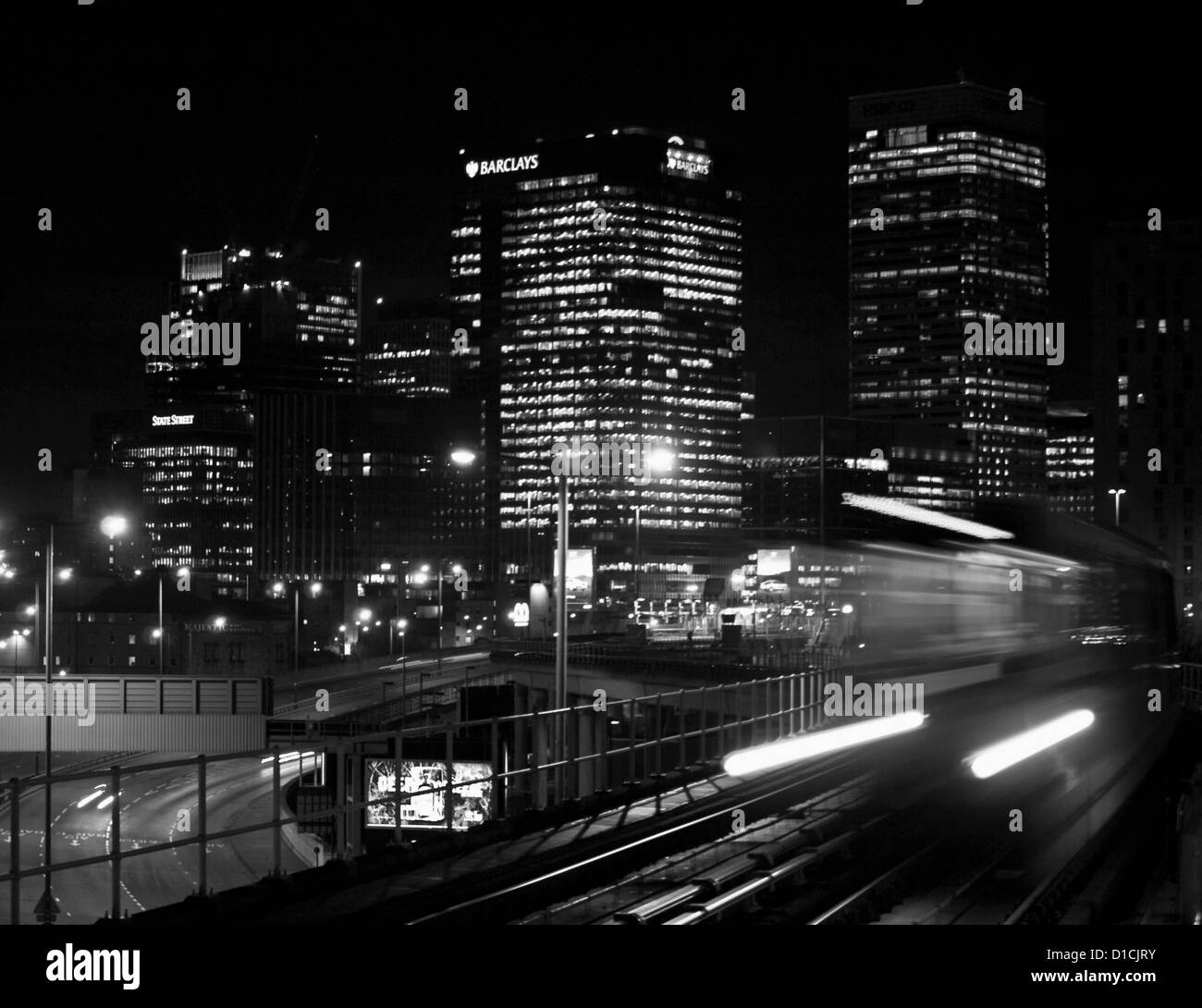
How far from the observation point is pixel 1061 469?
195750 millimetres

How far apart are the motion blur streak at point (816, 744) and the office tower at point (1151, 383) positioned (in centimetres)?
7013

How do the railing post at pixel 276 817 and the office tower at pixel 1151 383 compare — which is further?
the office tower at pixel 1151 383

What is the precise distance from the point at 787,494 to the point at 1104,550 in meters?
55.8

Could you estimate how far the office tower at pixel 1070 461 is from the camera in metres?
183

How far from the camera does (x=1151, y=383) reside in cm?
10100

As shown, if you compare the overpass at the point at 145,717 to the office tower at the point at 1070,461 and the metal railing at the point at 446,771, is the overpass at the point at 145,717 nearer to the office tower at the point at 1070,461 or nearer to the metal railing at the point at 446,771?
the metal railing at the point at 446,771

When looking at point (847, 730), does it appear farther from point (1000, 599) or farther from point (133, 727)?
point (133, 727)

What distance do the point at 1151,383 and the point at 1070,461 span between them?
94.4 metres

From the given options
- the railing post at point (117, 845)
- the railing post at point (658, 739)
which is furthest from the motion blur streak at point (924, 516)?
the railing post at point (117, 845)

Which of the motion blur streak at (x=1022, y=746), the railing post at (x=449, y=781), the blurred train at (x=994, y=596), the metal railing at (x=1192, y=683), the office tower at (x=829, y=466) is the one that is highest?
the office tower at (x=829, y=466)

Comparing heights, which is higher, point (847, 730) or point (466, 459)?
point (466, 459)

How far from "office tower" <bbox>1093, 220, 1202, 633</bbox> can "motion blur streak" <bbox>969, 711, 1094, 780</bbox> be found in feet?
245

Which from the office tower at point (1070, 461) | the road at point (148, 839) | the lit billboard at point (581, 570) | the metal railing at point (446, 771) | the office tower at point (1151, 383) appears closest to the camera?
the metal railing at point (446, 771)
